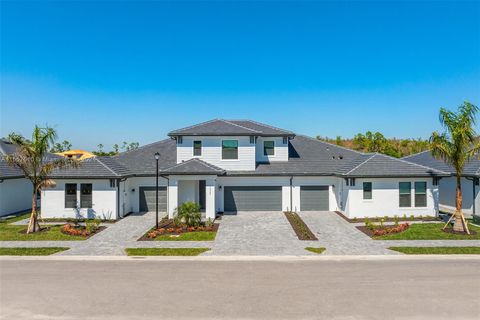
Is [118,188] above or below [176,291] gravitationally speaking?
above

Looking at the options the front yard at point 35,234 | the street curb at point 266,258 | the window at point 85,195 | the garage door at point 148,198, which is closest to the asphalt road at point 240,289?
the street curb at point 266,258

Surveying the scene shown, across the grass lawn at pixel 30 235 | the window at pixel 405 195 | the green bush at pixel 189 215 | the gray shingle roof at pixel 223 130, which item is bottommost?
the grass lawn at pixel 30 235

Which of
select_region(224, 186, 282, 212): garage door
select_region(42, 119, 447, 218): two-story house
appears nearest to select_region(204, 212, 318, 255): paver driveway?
select_region(224, 186, 282, 212): garage door

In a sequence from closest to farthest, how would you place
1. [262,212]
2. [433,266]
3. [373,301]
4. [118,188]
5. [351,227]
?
[373,301] → [433,266] → [351,227] → [118,188] → [262,212]

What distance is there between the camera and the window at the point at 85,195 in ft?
65.0

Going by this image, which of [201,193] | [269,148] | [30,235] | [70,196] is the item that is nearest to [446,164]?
[269,148]

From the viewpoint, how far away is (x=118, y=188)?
19.9m

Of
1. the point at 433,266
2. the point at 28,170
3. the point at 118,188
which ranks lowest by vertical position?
the point at 433,266

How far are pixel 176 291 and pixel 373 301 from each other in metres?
5.32

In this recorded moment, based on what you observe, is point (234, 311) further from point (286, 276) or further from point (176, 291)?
point (286, 276)

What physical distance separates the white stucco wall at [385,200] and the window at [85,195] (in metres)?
17.1

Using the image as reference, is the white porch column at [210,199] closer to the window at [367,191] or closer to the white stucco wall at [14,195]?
the window at [367,191]

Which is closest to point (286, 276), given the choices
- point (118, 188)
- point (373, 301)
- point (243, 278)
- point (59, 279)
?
point (243, 278)

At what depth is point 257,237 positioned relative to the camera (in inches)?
593
